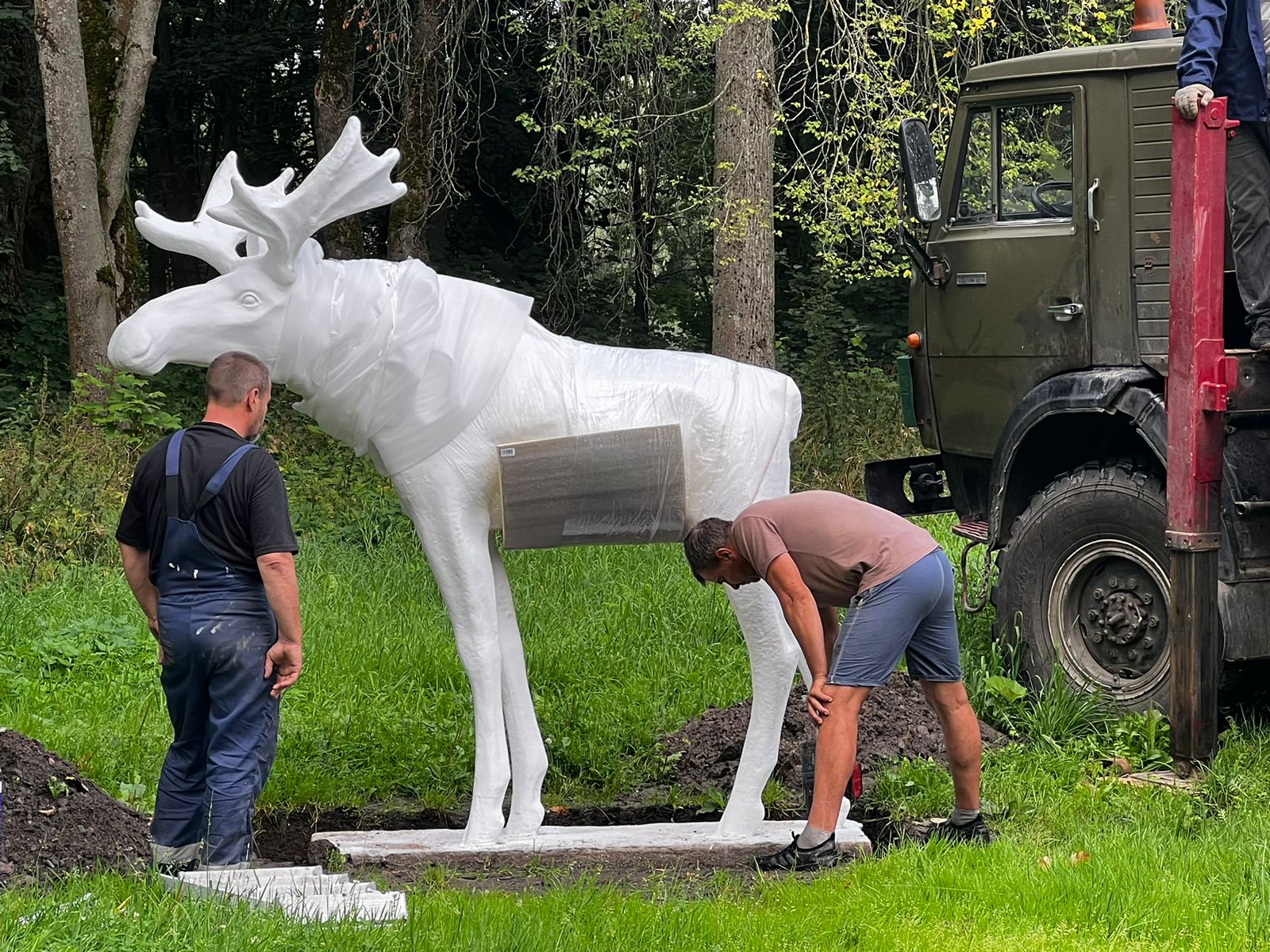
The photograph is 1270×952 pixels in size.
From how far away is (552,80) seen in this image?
1077 cm

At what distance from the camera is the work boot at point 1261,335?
586 centimetres

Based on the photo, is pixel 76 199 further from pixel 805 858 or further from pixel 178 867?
pixel 805 858

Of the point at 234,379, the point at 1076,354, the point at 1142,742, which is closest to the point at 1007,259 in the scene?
the point at 1076,354

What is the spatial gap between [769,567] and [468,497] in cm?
124

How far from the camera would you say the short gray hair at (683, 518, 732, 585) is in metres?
4.96

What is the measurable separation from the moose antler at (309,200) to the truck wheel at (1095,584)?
3.21 m

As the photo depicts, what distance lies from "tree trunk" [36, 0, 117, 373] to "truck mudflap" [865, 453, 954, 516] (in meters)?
7.31

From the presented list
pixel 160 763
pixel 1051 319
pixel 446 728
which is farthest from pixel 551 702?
pixel 1051 319

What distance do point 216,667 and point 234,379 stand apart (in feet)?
2.91

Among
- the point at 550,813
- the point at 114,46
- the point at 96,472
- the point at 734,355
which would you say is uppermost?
the point at 114,46

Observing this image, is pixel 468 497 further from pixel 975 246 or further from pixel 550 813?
pixel 975 246

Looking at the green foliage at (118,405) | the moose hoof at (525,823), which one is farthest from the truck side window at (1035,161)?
the green foliage at (118,405)

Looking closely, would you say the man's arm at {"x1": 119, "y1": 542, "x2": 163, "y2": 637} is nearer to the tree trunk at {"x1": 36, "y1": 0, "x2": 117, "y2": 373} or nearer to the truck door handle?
the truck door handle

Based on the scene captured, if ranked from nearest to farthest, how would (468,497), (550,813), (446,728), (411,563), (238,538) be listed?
1. (238,538)
2. (468,497)
3. (550,813)
4. (446,728)
5. (411,563)
